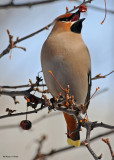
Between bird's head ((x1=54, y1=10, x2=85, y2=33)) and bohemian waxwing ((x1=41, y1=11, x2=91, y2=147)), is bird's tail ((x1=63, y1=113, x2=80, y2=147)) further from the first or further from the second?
bird's head ((x1=54, y1=10, x2=85, y2=33))

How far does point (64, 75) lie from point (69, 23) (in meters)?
0.40

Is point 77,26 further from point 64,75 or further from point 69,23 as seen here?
point 64,75

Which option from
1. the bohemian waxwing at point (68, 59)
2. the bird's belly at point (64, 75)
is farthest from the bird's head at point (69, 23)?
the bird's belly at point (64, 75)

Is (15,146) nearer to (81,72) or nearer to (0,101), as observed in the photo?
(0,101)

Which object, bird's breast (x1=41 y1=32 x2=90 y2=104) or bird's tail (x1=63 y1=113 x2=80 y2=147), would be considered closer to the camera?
bird's breast (x1=41 y1=32 x2=90 y2=104)

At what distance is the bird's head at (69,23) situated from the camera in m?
2.26

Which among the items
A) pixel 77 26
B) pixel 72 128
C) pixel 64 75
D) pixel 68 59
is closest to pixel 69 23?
pixel 77 26

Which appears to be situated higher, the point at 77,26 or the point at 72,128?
the point at 77,26

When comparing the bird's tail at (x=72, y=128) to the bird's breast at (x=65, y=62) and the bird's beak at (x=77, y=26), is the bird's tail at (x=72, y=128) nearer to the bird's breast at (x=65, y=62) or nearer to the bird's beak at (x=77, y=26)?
the bird's breast at (x=65, y=62)

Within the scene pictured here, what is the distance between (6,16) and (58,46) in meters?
0.88

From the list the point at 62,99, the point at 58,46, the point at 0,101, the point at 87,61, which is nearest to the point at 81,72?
the point at 87,61

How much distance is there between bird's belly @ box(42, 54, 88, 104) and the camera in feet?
7.22

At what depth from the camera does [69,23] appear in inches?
91.6

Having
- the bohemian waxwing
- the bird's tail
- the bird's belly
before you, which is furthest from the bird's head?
the bird's tail
